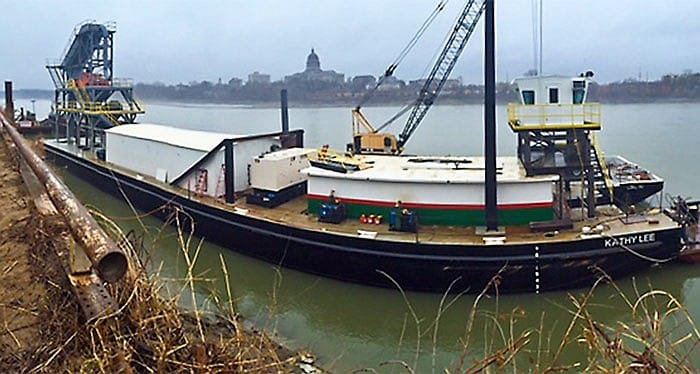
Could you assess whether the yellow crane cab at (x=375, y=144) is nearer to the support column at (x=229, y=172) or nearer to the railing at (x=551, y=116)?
the support column at (x=229, y=172)

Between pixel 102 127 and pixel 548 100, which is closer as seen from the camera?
pixel 548 100

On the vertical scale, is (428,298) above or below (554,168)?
below

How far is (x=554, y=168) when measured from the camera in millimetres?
11023

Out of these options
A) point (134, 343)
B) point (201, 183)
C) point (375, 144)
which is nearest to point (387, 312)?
point (201, 183)

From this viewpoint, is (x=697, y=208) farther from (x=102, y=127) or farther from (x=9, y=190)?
(x=102, y=127)

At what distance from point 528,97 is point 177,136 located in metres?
10.0

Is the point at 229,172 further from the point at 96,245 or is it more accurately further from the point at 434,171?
the point at 96,245

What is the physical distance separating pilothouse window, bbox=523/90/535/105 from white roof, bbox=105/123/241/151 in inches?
245

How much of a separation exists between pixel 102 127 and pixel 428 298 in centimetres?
1904

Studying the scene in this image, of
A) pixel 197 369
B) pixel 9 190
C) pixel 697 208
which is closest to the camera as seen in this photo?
pixel 197 369

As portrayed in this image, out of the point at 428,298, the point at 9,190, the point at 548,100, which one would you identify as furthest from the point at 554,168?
the point at 9,190

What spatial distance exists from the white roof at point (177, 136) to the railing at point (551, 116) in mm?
6152

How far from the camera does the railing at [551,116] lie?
35.8 feet

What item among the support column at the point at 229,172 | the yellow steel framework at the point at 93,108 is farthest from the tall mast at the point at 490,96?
the yellow steel framework at the point at 93,108
